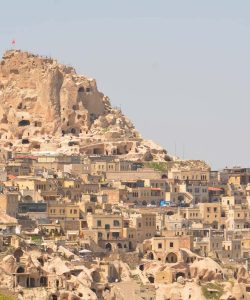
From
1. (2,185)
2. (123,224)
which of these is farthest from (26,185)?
(123,224)

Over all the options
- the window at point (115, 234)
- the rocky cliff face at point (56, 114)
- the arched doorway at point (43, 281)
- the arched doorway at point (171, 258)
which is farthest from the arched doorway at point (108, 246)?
the rocky cliff face at point (56, 114)

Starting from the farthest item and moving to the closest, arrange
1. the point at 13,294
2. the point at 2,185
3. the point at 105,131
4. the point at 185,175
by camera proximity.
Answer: the point at 105,131 < the point at 185,175 < the point at 2,185 < the point at 13,294

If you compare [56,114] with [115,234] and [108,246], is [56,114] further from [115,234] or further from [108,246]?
[108,246]

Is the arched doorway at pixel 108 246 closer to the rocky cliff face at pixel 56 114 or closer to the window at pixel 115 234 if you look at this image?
the window at pixel 115 234

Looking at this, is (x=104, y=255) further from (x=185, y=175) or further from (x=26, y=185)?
(x=185, y=175)

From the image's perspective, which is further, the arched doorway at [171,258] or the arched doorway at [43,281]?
the arched doorway at [171,258]

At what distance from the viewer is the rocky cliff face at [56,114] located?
165750 mm

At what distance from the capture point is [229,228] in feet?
454

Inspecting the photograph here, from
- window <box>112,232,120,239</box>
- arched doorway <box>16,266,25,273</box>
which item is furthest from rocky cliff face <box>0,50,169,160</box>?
arched doorway <box>16,266,25,273</box>

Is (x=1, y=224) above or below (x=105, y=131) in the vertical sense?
below

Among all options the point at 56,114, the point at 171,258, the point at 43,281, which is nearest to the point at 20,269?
the point at 43,281

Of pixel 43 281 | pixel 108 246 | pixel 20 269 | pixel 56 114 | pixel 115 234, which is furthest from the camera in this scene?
pixel 56 114

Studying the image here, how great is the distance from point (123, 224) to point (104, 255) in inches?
242

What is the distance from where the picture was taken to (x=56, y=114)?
170m
